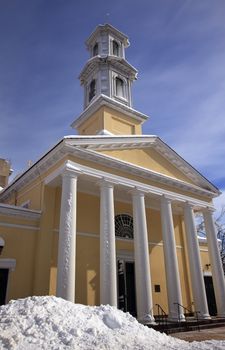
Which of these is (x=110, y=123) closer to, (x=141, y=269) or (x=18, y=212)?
(x=18, y=212)

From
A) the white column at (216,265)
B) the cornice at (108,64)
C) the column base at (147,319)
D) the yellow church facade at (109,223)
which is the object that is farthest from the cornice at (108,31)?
the column base at (147,319)

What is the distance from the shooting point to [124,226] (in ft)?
53.1

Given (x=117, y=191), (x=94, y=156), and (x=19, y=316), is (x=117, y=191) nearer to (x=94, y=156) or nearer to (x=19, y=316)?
(x=94, y=156)

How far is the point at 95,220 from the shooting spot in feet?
49.1

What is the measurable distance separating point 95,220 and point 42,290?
14.2 feet

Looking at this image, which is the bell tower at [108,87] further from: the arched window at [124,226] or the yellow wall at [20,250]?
the yellow wall at [20,250]

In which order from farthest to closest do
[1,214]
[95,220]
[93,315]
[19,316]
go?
[95,220]
[1,214]
[93,315]
[19,316]

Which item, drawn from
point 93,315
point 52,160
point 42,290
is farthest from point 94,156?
point 93,315

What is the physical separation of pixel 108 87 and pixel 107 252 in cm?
1223

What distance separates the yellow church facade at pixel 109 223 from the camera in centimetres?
1161

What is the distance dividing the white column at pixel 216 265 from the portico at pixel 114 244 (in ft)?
0.33

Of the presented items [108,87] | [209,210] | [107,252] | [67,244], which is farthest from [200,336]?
[108,87]

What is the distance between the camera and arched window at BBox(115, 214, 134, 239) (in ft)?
52.0

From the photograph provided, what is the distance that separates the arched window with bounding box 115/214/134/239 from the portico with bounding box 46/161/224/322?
1427 millimetres
